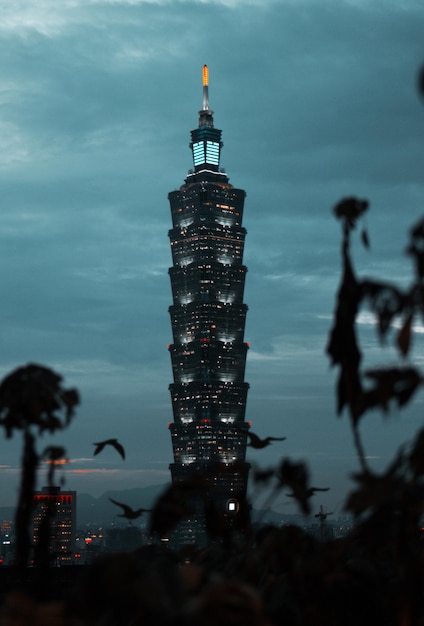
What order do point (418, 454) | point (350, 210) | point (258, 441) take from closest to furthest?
point (418, 454), point (350, 210), point (258, 441)

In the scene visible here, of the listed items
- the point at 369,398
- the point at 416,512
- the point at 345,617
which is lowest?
the point at 345,617

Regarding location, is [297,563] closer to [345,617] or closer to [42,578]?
[345,617]

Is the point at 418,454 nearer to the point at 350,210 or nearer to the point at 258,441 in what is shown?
the point at 350,210

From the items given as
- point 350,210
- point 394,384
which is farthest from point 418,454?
point 350,210

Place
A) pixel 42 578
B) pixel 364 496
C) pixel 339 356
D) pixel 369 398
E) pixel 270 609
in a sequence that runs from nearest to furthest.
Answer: pixel 364 496 → pixel 369 398 → pixel 270 609 → pixel 339 356 → pixel 42 578

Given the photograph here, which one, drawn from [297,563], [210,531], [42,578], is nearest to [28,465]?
[42,578]

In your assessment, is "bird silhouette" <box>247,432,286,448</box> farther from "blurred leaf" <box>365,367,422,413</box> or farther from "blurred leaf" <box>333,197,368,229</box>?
"blurred leaf" <box>365,367,422,413</box>

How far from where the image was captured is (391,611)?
1894cm

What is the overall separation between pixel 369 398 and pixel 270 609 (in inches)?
158

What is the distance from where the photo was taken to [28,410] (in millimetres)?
21875

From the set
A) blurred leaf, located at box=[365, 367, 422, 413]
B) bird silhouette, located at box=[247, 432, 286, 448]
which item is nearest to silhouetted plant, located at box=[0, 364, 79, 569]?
bird silhouette, located at box=[247, 432, 286, 448]

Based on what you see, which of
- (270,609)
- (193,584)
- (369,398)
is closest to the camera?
(193,584)

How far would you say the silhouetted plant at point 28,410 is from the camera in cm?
2181

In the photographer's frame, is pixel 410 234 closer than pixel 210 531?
Yes
